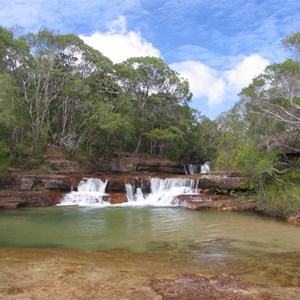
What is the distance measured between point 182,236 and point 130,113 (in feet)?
76.4

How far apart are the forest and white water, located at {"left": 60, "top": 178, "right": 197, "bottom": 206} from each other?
14.3 ft

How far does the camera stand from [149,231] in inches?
504

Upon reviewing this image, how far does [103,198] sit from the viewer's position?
71.9ft

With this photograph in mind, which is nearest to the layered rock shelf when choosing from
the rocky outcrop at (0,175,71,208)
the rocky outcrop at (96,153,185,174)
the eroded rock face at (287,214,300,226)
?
the rocky outcrop at (0,175,71,208)

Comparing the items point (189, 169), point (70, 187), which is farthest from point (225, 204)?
point (189, 169)

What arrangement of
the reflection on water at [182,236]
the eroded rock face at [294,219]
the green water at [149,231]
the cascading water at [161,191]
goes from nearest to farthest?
the reflection on water at [182,236] < the green water at [149,231] < the eroded rock face at [294,219] < the cascading water at [161,191]

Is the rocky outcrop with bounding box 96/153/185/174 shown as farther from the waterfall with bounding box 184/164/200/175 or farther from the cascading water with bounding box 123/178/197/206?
the cascading water with bounding box 123/178/197/206

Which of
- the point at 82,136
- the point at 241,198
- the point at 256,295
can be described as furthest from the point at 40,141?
the point at 256,295

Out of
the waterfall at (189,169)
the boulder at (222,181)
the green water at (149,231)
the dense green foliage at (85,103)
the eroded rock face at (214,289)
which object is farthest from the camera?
the waterfall at (189,169)

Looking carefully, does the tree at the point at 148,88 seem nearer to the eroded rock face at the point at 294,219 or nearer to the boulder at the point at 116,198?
Answer: the boulder at the point at 116,198

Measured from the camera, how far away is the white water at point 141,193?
71.2ft

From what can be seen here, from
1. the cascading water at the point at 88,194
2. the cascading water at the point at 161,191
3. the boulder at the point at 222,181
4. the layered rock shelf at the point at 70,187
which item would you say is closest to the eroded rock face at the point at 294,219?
the layered rock shelf at the point at 70,187

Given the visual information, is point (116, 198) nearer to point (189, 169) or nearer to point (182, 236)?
point (182, 236)

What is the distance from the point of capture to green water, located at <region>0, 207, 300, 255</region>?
1016 centimetres
